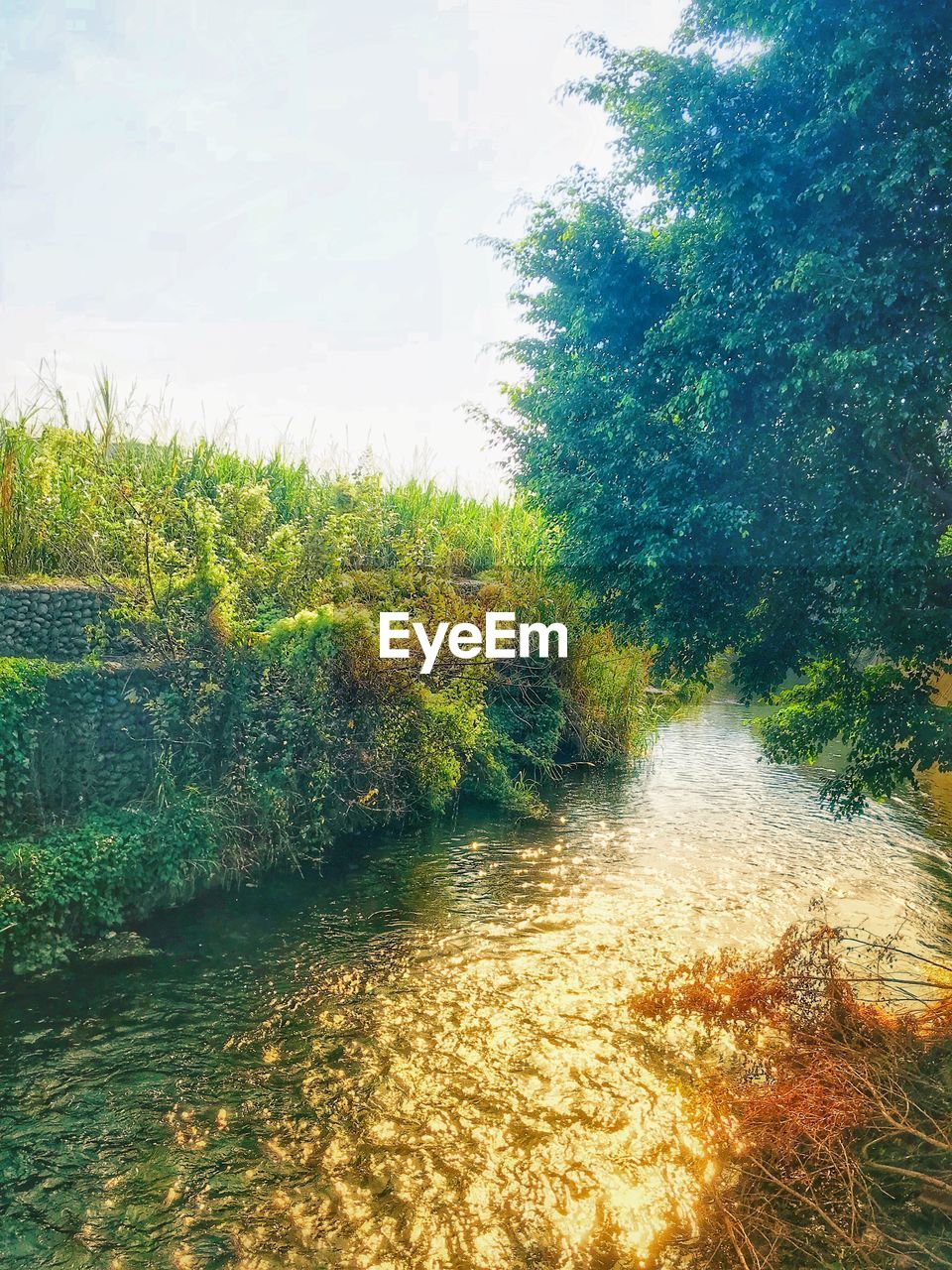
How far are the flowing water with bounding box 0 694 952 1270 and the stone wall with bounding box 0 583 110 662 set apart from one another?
3.30 m

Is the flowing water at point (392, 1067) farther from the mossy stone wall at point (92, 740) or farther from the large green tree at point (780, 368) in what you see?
the large green tree at point (780, 368)

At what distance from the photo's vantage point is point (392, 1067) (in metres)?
6.05

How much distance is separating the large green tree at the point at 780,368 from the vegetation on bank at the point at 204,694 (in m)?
2.01

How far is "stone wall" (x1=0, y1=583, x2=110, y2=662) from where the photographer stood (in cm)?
899

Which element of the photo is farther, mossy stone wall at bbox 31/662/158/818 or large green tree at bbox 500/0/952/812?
mossy stone wall at bbox 31/662/158/818

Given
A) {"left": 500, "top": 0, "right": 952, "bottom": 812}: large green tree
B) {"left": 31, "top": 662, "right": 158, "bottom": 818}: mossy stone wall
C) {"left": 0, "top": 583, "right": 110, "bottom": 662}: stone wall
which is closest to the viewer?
{"left": 500, "top": 0, "right": 952, "bottom": 812}: large green tree

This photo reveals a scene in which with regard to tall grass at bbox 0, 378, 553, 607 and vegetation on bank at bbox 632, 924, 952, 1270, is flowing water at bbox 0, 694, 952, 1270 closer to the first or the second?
vegetation on bank at bbox 632, 924, 952, 1270

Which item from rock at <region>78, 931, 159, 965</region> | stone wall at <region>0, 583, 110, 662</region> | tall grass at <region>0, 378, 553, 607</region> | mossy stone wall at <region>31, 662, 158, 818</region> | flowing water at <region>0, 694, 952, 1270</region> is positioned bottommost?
flowing water at <region>0, 694, 952, 1270</region>

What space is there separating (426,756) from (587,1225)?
261 inches

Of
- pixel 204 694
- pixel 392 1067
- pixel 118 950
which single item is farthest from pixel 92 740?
pixel 392 1067

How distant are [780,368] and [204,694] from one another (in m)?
6.34

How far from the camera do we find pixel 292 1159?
200 inches

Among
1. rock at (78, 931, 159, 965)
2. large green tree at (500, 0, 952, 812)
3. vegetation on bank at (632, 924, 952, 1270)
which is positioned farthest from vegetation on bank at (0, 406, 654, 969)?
vegetation on bank at (632, 924, 952, 1270)

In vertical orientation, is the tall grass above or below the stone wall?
above
